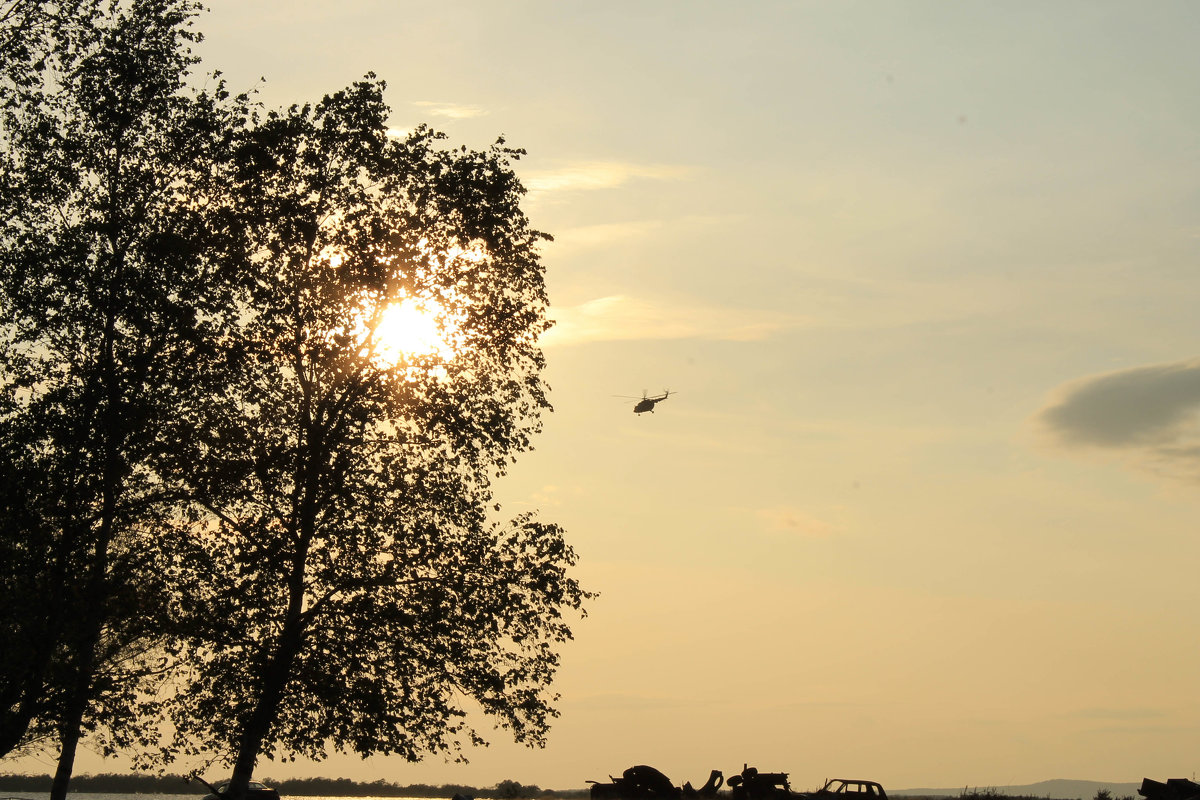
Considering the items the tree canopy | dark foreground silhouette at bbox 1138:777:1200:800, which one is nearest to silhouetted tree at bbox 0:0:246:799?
the tree canopy

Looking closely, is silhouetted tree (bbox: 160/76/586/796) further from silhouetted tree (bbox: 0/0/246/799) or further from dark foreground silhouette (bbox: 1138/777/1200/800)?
dark foreground silhouette (bbox: 1138/777/1200/800)

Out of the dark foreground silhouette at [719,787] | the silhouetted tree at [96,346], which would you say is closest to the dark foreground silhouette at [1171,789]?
the dark foreground silhouette at [719,787]

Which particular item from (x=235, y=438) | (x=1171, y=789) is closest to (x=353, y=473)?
(x=235, y=438)

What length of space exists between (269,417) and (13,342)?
677 cm

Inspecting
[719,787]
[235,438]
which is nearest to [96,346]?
[235,438]

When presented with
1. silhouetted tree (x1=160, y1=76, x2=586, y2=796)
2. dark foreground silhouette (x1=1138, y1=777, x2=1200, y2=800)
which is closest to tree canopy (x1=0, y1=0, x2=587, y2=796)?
silhouetted tree (x1=160, y1=76, x2=586, y2=796)

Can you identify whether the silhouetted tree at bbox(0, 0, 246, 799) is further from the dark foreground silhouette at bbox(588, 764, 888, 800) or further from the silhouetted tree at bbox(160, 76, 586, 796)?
the dark foreground silhouette at bbox(588, 764, 888, 800)

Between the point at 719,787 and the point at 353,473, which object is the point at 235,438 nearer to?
the point at 353,473

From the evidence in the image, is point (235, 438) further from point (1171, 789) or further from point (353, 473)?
point (1171, 789)

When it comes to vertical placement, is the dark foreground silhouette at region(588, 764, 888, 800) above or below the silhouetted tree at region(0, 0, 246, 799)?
below

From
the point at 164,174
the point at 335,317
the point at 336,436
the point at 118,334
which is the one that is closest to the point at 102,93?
the point at 164,174

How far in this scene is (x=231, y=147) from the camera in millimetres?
35469

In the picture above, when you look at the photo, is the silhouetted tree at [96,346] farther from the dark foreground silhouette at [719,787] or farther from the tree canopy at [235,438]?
the dark foreground silhouette at [719,787]

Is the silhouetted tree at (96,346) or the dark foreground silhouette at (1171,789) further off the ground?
the silhouetted tree at (96,346)
